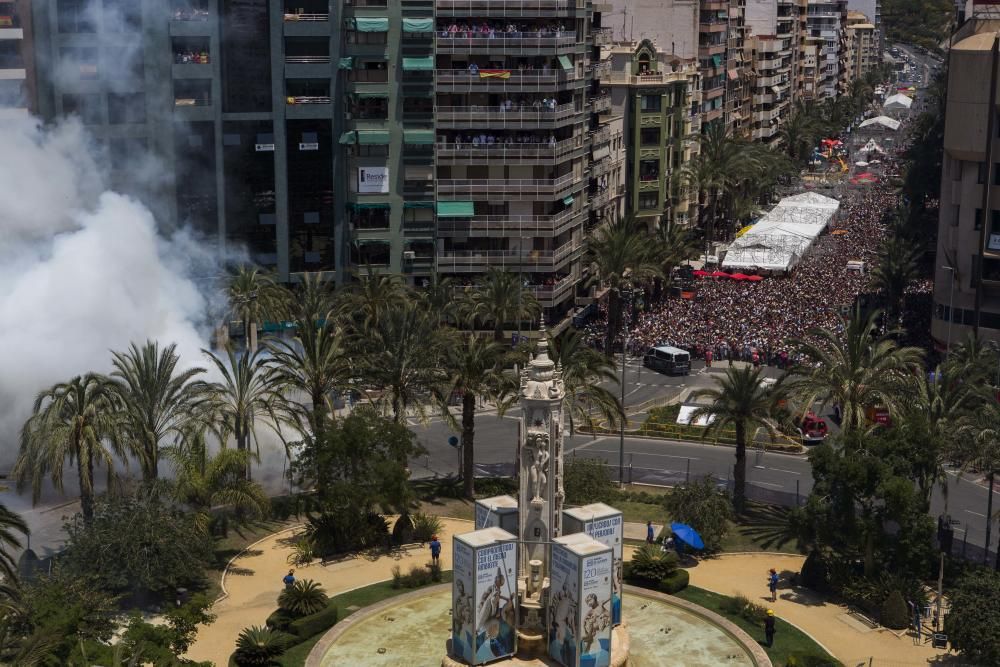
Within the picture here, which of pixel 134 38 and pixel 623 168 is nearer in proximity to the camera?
pixel 134 38

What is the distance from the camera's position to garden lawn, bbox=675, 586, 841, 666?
50.9 metres

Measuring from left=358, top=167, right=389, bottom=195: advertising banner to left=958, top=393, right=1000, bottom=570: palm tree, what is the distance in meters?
43.3

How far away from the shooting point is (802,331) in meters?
94.9

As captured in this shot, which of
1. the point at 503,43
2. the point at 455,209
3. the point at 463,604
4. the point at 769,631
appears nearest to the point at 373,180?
the point at 455,209

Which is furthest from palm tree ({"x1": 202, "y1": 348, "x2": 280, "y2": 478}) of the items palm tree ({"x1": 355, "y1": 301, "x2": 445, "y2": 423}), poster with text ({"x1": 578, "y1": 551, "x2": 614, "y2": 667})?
poster with text ({"x1": 578, "y1": 551, "x2": 614, "y2": 667})

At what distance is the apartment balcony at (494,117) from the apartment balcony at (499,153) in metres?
1.29

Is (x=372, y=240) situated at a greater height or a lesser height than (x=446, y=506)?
greater

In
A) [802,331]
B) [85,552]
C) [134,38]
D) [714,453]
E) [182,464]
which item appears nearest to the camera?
[85,552]

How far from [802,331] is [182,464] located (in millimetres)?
49532

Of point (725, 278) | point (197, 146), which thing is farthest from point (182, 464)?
point (725, 278)

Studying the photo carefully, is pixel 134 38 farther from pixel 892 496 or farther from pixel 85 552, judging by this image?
pixel 892 496

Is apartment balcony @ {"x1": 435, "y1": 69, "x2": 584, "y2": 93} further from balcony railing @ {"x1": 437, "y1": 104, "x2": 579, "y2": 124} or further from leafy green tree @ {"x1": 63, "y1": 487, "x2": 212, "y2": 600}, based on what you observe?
leafy green tree @ {"x1": 63, "y1": 487, "x2": 212, "y2": 600}

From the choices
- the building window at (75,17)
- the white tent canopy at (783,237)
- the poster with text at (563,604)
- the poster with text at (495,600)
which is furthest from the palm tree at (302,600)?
the white tent canopy at (783,237)

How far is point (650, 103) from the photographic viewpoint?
12162 centimetres
